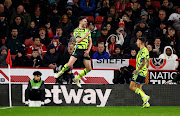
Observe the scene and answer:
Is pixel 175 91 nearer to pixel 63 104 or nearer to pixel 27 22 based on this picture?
pixel 63 104

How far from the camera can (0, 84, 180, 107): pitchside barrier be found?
16.4 metres

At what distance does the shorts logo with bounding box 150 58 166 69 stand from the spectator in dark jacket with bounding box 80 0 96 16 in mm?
5614

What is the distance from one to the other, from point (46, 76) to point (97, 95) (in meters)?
2.44

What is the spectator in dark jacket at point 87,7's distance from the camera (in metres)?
23.0

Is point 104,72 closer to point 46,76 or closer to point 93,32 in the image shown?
point 46,76

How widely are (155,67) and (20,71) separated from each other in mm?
4988

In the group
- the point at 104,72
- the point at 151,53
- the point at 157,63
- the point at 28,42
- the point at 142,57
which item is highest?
the point at 28,42

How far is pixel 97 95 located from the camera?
16.4 meters

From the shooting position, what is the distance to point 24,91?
16469mm

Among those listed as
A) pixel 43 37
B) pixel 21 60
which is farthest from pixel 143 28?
pixel 21 60

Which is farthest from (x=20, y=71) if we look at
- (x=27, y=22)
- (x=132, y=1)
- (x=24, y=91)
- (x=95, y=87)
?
(x=132, y=1)

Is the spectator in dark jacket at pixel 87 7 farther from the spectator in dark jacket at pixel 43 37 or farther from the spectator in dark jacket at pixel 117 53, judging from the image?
the spectator in dark jacket at pixel 117 53

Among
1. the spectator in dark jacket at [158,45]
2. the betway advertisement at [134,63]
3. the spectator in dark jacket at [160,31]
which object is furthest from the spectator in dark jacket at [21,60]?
the spectator in dark jacket at [160,31]

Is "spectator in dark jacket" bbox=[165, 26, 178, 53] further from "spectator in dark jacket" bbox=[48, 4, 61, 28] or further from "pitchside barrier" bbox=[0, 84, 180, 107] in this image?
"spectator in dark jacket" bbox=[48, 4, 61, 28]
